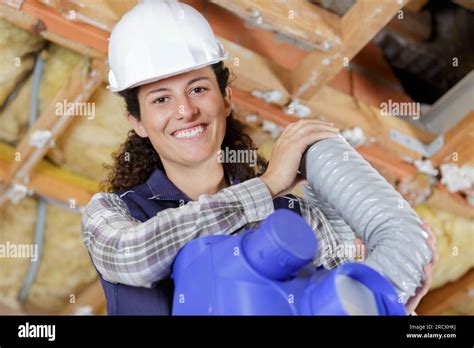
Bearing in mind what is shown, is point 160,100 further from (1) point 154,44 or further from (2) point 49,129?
(2) point 49,129

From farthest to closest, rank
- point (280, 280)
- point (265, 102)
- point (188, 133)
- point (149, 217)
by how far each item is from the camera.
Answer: point (265, 102) → point (188, 133) → point (149, 217) → point (280, 280)

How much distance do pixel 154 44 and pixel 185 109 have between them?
157mm

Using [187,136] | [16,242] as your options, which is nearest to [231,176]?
[187,136]

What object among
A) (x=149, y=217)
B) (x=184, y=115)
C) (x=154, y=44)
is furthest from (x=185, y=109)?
(x=149, y=217)

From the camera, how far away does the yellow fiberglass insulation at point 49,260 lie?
274 centimetres

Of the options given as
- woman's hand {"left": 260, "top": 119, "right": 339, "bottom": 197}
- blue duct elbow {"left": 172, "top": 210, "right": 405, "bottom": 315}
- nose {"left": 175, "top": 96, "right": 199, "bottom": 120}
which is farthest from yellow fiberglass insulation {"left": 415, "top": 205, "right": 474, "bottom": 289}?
blue duct elbow {"left": 172, "top": 210, "right": 405, "bottom": 315}

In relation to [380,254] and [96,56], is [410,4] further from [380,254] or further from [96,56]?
[380,254]

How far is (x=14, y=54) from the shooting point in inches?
96.4

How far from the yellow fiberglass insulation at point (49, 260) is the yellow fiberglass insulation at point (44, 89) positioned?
0.28m

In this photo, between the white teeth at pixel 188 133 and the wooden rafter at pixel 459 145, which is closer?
the white teeth at pixel 188 133

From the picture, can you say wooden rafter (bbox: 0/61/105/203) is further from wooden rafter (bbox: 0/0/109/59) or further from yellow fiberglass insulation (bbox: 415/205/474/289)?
yellow fiberglass insulation (bbox: 415/205/474/289)

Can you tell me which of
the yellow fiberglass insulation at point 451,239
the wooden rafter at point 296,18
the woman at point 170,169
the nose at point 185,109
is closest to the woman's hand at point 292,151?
the woman at point 170,169

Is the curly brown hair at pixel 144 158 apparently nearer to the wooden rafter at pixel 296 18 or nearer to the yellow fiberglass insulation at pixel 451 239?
the wooden rafter at pixel 296 18

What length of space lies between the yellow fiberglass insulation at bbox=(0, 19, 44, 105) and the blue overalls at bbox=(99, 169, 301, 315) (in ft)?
3.16
